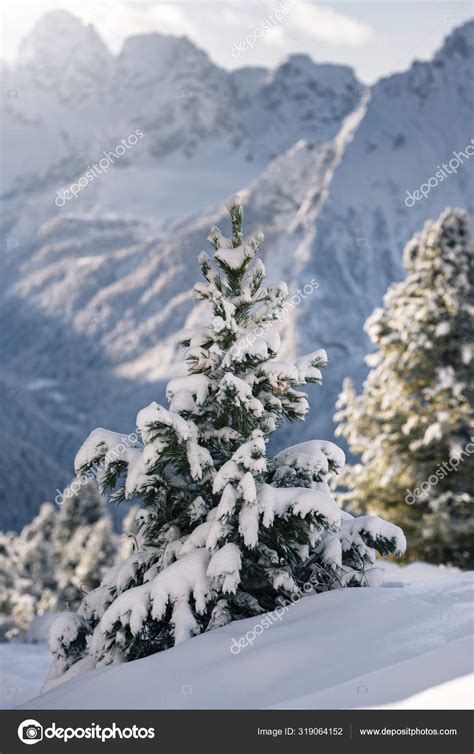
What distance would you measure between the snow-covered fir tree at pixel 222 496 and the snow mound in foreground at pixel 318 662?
1.08 feet

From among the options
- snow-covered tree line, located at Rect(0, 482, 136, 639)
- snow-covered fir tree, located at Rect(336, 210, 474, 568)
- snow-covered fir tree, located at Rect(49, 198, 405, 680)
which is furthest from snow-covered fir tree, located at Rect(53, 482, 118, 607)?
snow-covered fir tree, located at Rect(49, 198, 405, 680)

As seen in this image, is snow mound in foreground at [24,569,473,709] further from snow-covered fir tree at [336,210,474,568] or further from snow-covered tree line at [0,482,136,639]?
snow-covered tree line at [0,482,136,639]

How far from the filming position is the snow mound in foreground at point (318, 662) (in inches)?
201

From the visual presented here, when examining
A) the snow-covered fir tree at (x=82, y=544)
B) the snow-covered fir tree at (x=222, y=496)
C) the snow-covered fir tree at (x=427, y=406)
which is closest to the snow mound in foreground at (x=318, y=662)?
the snow-covered fir tree at (x=222, y=496)

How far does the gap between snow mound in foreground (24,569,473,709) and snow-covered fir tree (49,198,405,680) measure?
0.33m

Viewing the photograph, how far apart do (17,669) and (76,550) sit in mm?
27705

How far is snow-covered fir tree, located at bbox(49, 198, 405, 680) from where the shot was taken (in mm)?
6426
